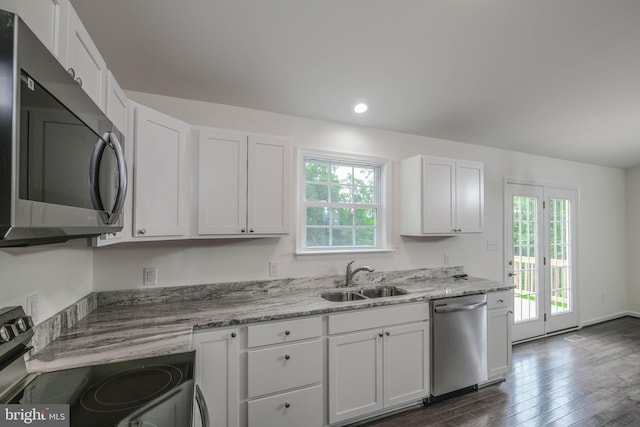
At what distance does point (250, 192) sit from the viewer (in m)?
2.20

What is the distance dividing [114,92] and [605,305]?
6833 millimetres

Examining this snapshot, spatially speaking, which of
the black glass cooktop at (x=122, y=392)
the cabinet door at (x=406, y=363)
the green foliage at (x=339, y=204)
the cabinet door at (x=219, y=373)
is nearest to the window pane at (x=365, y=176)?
the green foliage at (x=339, y=204)

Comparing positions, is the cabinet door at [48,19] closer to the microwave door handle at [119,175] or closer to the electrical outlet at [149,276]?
the microwave door handle at [119,175]

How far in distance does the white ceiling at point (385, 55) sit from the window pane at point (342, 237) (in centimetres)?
107

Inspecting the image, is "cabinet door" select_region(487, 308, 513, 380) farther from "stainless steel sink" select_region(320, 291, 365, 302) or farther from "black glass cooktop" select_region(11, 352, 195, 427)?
"black glass cooktop" select_region(11, 352, 195, 427)

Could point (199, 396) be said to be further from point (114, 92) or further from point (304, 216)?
point (304, 216)

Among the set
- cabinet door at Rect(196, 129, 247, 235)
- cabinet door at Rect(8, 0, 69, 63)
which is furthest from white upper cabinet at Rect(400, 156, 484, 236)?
Result: cabinet door at Rect(8, 0, 69, 63)

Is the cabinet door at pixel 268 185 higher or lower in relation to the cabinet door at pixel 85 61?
lower

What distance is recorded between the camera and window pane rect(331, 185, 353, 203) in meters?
2.93

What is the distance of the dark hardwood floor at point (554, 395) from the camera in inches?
89.7

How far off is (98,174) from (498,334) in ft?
10.6

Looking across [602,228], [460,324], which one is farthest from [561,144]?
[460,324]

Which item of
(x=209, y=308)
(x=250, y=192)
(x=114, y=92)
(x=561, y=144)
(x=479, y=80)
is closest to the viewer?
(x=114, y=92)

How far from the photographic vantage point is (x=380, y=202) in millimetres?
3123
